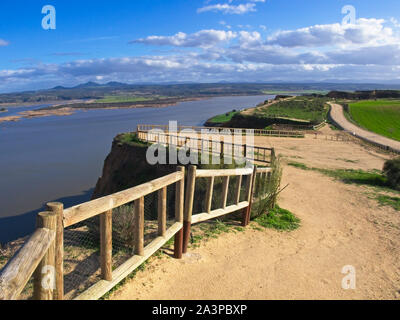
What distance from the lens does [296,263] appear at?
217 inches

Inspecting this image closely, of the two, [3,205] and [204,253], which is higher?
[204,253]

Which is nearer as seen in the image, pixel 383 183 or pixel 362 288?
pixel 362 288

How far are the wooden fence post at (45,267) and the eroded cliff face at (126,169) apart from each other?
15.3m

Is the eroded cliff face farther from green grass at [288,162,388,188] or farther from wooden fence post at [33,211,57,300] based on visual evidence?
wooden fence post at [33,211,57,300]

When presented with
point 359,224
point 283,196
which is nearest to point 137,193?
point 359,224

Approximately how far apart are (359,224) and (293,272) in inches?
144

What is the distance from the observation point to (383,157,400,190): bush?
12.4m

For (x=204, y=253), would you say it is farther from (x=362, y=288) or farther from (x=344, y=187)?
(x=344, y=187)

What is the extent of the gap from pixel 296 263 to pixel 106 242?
3355 mm

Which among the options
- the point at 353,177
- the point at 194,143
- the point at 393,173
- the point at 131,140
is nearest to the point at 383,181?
the point at 393,173

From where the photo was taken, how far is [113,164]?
2272cm

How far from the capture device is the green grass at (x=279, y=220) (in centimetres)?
739

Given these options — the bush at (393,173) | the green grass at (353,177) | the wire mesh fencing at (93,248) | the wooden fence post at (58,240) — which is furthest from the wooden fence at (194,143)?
the wooden fence post at (58,240)

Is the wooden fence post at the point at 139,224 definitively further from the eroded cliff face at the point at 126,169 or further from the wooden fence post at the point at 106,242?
the eroded cliff face at the point at 126,169
